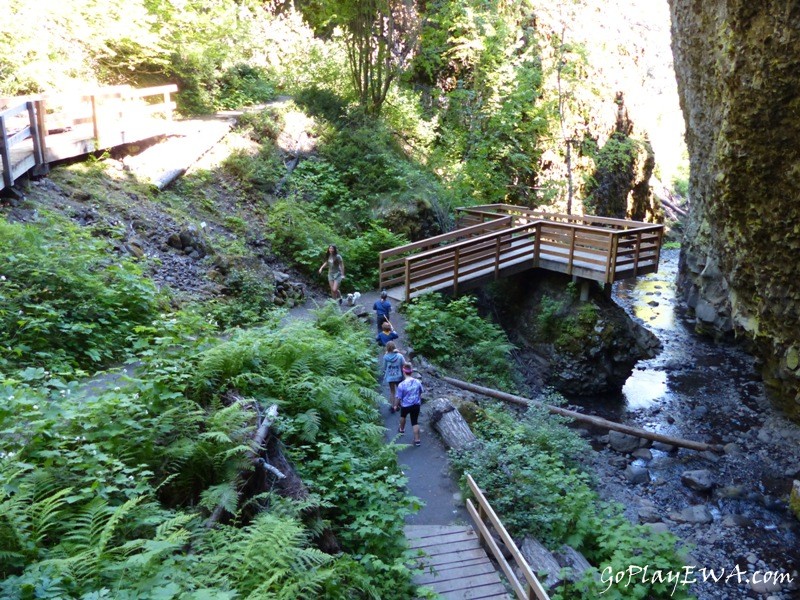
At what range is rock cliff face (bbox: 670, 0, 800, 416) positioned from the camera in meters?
9.23

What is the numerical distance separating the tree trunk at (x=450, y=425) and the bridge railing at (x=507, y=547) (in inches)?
54.3

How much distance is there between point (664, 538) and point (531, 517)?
183 cm

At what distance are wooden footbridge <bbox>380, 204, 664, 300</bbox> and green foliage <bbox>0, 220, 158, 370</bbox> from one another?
723 centimetres

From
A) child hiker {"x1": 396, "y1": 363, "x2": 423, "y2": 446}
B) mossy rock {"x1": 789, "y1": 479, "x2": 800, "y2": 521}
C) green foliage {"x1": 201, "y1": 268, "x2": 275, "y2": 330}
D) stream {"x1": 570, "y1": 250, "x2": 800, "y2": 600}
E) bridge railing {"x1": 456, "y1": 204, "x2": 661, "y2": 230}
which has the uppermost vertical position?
bridge railing {"x1": 456, "y1": 204, "x2": 661, "y2": 230}

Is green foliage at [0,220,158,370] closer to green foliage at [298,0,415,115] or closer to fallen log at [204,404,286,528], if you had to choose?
fallen log at [204,404,286,528]

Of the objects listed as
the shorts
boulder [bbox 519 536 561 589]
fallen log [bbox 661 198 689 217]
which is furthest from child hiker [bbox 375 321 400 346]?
fallen log [bbox 661 198 689 217]

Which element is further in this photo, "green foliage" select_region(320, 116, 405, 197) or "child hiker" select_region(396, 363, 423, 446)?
"green foliage" select_region(320, 116, 405, 197)

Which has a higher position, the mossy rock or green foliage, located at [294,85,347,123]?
green foliage, located at [294,85,347,123]

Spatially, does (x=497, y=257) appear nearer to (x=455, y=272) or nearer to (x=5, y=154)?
(x=455, y=272)

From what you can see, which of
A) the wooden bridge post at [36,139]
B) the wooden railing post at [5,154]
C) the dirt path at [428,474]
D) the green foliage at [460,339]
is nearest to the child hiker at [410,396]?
the dirt path at [428,474]

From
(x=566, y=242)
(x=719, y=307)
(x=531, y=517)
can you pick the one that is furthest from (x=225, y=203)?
(x=719, y=307)

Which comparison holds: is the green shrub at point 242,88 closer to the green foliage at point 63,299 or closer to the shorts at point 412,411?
the green foliage at point 63,299

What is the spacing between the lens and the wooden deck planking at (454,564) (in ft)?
21.4

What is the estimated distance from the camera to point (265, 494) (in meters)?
5.30
